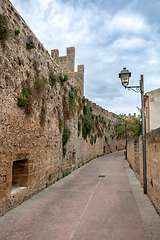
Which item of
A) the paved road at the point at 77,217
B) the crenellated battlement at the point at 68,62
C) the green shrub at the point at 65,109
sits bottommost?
the paved road at the point at 77,217

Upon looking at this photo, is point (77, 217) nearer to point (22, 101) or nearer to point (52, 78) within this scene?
point (22, 101)

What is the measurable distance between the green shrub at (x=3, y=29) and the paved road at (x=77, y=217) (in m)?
4.71

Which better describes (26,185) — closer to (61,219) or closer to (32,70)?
(61,219)

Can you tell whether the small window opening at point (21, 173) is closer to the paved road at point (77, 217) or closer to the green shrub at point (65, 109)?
the paved road at point (77, 217)

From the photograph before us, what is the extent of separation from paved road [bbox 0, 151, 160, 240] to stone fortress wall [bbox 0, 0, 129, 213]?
2.11 feet

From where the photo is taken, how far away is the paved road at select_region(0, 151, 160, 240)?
389 centimetres

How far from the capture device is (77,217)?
188 inches

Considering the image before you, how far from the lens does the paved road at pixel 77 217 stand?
3.89 metres

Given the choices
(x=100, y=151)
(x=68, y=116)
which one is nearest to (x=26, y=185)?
(x=68, y=116)

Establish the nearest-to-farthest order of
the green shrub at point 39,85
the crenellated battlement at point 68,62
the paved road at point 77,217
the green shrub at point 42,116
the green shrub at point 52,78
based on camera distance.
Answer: the paved road at point 77,217, the green shrub at point 39,85, the green shrub at point 42,116, the green shrub at point 52,78, the crenellated battlement at point 68,62

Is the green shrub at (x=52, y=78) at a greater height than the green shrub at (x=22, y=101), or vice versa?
the green shrub at (x=52, y=78)

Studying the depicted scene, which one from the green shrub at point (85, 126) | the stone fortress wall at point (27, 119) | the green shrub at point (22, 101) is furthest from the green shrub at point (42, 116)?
the green shrub at point (85, 126)

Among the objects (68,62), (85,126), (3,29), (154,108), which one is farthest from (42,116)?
(68,62)

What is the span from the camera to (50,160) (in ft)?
27.4
